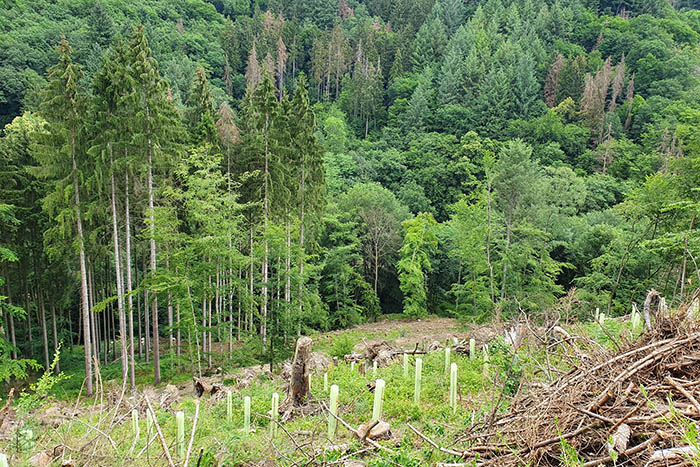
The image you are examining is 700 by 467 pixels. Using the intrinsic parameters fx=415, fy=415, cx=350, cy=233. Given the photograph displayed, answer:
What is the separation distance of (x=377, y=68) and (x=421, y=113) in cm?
1360

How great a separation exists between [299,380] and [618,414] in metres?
4.96

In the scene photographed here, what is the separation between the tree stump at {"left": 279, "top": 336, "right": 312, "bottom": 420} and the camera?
6.74 metres

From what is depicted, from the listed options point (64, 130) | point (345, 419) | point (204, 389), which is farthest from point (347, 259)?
point (345, 419)

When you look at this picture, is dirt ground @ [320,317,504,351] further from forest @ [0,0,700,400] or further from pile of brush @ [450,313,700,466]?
pile of brush @ [450,313,700,466]

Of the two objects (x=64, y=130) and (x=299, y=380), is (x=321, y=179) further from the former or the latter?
(x=299, y=380)

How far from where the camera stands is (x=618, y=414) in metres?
2.87

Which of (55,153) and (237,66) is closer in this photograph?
(55,153)

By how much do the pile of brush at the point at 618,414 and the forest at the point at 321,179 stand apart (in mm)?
3027

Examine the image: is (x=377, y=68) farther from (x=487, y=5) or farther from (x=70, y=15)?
(x=70, y=15)

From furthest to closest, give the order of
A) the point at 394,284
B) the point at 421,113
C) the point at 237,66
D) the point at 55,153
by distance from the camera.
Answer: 1. the point at 237,66
2. the point at 421,113
3. the point at 394,284
4. the point at 55,153

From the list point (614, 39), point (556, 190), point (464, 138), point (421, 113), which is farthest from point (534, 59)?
point (556, 190)

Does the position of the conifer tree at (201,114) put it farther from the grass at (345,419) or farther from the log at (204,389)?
the grass at (345,419)

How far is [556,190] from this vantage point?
23.1m

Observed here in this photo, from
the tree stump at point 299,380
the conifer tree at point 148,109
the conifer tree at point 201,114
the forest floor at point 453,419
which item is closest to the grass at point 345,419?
the forest floor at point 453,419
